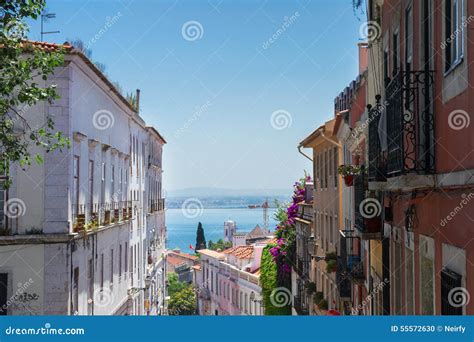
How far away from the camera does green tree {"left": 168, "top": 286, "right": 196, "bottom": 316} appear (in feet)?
206

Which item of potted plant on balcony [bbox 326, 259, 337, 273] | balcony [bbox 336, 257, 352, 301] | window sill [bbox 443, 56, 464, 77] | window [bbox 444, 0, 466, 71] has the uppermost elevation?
window [bbox 444, 0, 466, 71]

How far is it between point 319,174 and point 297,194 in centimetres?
587

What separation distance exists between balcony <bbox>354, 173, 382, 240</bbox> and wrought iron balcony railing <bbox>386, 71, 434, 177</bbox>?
3.36 m

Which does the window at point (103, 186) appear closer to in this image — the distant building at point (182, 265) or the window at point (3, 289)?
the window at point (3, 289)

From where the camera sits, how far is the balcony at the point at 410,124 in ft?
24.1

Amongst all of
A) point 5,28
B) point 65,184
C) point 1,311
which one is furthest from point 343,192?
point 5,28

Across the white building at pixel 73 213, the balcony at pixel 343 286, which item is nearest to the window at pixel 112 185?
the white building at pixel 73 213

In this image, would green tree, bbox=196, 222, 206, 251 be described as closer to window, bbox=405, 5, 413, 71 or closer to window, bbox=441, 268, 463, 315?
window, bbox=405, 5, 413, 71

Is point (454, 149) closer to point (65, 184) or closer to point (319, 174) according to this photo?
point (65, 184)

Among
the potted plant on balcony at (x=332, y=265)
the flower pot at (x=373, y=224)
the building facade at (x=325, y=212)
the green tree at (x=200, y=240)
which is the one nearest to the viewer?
the flower pot at (x=373, y=224)

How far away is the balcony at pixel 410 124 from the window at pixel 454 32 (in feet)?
1.84

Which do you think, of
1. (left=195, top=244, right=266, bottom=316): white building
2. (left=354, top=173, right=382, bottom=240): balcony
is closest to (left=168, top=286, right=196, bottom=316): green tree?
(left=195, top=244, right=266, bottom=316): white building

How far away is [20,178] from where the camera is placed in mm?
15039

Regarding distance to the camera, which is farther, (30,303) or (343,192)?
(343,192)
